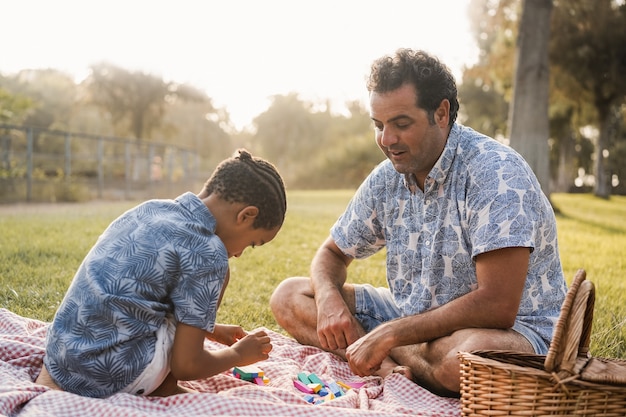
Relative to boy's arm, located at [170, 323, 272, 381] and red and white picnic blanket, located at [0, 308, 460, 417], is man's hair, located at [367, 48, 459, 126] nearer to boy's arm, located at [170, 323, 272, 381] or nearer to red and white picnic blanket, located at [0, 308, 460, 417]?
red and white picnic blanket, located at [0, 308, 460, 417]

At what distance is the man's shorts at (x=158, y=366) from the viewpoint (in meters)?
2.67

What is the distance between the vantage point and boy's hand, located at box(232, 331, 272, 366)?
2930mm

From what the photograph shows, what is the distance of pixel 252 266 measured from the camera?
7.39 meters

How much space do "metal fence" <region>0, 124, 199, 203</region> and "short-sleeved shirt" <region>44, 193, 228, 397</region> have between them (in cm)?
1364

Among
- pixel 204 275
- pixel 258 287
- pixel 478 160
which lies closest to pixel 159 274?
pixel 204 275

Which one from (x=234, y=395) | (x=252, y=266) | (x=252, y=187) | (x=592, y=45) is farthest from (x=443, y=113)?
(x=592, y=45)

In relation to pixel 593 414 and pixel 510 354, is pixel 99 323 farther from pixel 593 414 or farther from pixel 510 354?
pixel 593 414

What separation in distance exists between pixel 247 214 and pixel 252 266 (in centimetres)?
460

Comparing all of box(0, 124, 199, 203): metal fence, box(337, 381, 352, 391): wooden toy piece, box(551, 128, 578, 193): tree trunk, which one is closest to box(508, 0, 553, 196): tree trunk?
box(0, 124, 199, 203): metal fence

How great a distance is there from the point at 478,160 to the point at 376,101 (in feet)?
1.92

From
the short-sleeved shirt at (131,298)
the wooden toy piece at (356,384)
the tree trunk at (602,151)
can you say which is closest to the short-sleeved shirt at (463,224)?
the wooden toy piece at (356,384)

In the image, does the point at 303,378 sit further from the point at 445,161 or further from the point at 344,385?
the point at 445,161

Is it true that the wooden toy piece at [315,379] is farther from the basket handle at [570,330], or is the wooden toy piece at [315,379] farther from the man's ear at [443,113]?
the man's ear at [443,113]

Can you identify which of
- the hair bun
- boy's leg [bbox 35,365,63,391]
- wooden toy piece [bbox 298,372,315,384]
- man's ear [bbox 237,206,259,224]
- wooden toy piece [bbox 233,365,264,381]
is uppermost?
the hair bun
